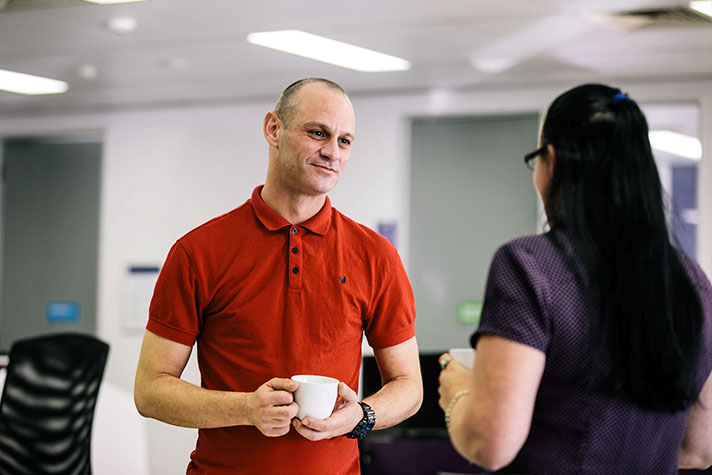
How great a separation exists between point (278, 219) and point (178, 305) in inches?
11.4

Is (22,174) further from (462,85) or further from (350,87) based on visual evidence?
(462,85)

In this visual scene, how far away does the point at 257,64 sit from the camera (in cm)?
426

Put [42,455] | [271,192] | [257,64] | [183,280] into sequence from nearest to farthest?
[183,280] → [271,192] → [42,455] → [257,64]

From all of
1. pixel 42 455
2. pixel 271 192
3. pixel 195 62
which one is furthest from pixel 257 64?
pixel 271 192

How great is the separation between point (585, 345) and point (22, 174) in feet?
18.1

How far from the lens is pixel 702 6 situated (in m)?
3.18

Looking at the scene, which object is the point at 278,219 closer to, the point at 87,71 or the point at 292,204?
the point at 292,204

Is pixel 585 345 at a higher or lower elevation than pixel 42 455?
higher

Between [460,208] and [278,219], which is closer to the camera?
[278,219]

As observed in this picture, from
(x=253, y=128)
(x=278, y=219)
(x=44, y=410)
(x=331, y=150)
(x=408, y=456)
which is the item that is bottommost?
(x=408, y=456)

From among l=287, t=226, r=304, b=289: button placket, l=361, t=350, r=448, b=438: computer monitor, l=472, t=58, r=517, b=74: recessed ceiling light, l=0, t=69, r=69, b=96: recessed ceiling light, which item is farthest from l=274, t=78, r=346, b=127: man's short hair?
l=0, t=69, r=69, b=96: recessed ceiling light

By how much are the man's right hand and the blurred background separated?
219 centimetres

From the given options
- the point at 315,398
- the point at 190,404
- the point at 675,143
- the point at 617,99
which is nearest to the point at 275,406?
the point at 315,398

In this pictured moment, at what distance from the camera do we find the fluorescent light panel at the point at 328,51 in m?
3.73
